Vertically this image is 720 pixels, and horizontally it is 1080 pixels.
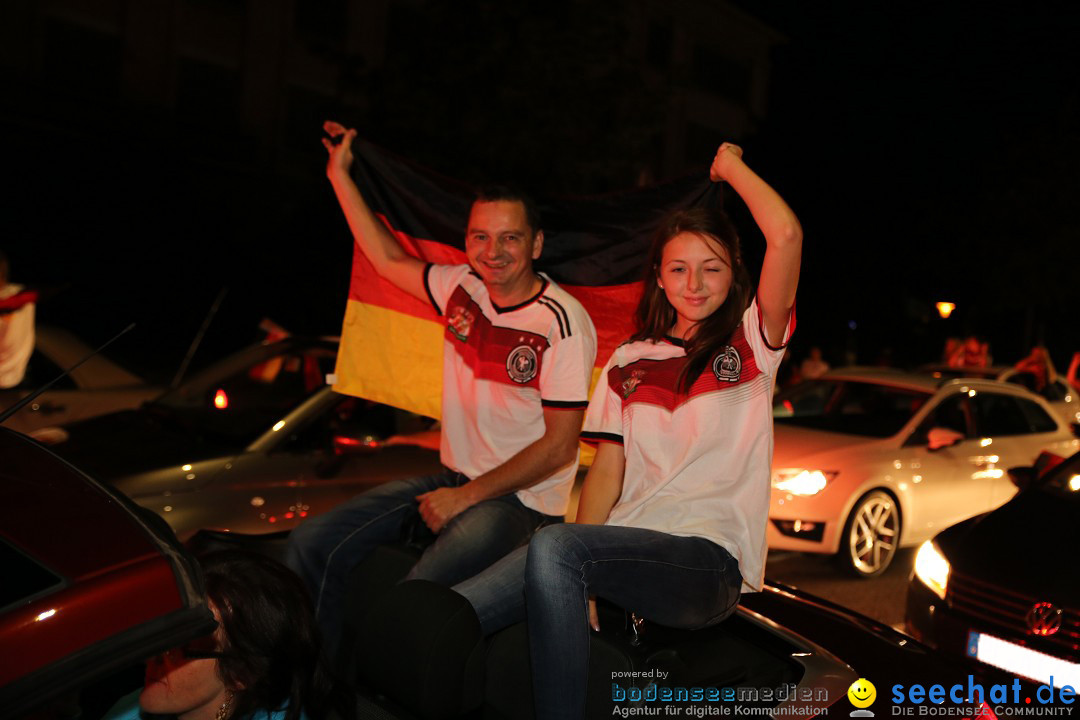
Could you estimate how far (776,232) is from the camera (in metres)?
2.76

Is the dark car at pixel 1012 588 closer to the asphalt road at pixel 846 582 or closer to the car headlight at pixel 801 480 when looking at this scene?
the asphalt road at pixel 846 582

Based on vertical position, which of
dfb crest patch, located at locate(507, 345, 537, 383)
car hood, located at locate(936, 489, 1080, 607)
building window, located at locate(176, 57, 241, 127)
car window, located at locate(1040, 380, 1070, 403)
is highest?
building window, located at locate(176, 57, 241, 127)

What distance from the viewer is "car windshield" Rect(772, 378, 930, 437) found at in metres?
8.60

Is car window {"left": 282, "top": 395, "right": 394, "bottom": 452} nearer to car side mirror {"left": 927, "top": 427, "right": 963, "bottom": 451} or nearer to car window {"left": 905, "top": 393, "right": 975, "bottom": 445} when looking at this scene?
car side mirror {"left": 927, "top": 427, "right": 963, "bottom": 451}

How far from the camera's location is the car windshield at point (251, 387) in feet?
19.6

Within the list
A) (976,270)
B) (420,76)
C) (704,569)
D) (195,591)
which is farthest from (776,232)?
(976,270)

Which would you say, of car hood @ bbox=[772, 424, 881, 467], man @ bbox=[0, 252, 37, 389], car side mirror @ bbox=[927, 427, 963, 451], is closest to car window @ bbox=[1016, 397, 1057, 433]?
car side mirror @ bbox=[927, 427, 963, 451]

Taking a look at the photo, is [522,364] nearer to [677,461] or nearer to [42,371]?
[677,461]

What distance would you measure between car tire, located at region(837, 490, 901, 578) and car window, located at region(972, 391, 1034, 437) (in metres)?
1.47

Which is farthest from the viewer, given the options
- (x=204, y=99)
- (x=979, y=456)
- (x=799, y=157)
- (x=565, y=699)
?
(x=799, y=157)

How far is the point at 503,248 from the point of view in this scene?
3.67 meters

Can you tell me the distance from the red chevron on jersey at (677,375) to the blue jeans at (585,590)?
16.8 inches

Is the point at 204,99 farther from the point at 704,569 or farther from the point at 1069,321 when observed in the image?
the point at 1069,321

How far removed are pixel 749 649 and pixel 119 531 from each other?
1800 millimetres
